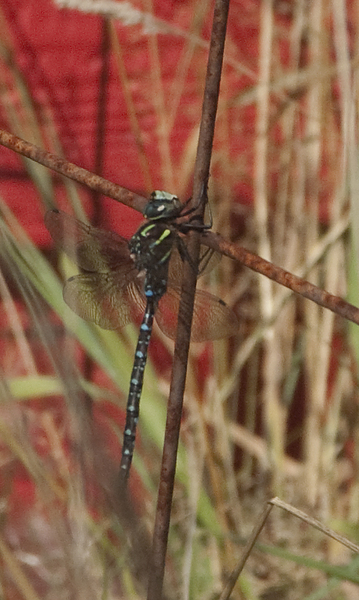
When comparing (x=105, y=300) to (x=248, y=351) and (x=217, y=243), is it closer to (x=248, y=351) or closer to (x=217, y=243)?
(x=248, y=351)

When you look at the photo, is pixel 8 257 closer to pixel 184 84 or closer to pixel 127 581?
pixel 127 581

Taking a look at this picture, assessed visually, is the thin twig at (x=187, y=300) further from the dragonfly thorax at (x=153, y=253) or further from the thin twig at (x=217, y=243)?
the dragonfly thorax at (x=153, y=253)

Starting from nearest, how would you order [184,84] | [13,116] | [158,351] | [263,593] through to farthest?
1. [13,116]
2. [263,593]
3. [184,84]
4. [158,351]

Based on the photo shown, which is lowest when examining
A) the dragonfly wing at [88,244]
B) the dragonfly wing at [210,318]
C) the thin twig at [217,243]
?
the thin twig at [217,243]

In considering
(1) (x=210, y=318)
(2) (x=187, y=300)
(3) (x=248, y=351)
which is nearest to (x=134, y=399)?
(1) (x=210, y=318)

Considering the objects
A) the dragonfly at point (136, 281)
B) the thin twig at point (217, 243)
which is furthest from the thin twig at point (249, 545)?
the thin twig at point (217, 243)

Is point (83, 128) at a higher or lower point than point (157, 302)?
higher

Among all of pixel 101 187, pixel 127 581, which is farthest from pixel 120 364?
pixel 101 187

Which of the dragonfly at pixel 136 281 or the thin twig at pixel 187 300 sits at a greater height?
the dragonfly at pixel 136 281
